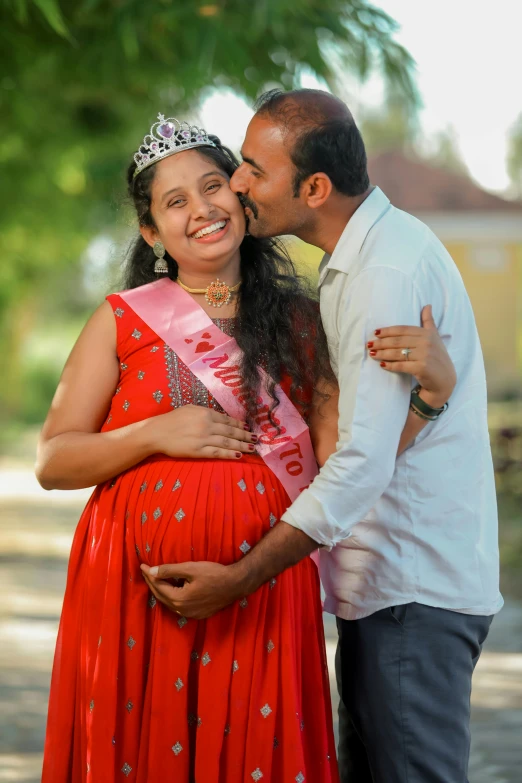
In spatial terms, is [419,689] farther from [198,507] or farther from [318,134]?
[318,134]

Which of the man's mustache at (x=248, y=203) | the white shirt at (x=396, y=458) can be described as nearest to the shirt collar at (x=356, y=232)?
the white shirt at (x=396, y=458)

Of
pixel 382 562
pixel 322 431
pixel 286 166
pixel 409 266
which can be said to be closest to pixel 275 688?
pixel 382 562

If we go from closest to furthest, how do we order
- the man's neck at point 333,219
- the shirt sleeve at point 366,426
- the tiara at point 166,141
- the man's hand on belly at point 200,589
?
1. the shirt sleeve at point 366,426
2. the man's hand on belly at point 200,589
3. the man's neck at point 333,219
4. the tiara at point 166,141

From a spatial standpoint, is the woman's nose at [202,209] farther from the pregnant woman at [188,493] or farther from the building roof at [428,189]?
the building roof at [428,189]

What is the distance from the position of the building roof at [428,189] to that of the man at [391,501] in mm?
25819

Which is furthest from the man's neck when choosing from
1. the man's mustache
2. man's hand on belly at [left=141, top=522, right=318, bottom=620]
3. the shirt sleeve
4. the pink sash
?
man's hand on belly at [left=141, top=522, right=318, bottom=620]

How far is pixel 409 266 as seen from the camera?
7.81 feet

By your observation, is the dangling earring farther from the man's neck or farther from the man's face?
the man's neck

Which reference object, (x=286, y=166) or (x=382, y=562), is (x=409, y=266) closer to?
(x=286, y=166)

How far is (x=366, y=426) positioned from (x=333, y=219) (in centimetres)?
55

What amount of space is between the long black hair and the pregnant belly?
0.60 ft

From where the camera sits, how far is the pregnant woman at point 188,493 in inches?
102

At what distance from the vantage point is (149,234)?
9.51ft

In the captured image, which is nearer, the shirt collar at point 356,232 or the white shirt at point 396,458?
the white shirt at point 396,458
